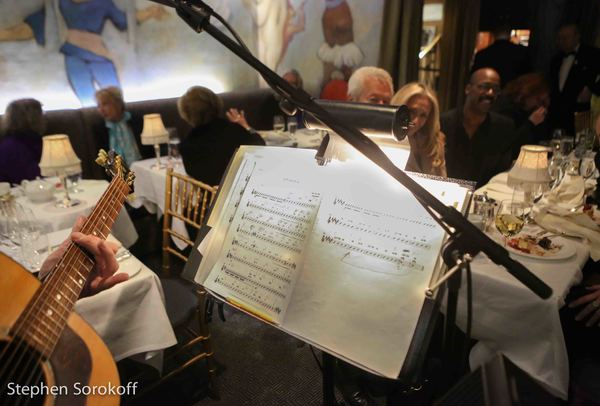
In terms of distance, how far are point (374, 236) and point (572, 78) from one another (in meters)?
4.60

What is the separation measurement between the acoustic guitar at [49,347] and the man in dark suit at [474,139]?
2378 mm

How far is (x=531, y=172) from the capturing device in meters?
1.81

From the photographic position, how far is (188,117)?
2703mm

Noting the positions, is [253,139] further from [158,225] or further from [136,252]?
[136,252]

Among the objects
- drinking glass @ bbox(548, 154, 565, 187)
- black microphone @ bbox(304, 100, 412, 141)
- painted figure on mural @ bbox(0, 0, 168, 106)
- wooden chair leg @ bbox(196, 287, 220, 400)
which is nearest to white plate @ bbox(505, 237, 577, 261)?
drinking glass @ bbox(548, 154, 565, 187)

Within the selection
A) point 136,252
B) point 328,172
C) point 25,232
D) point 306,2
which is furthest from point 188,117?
point 306,2

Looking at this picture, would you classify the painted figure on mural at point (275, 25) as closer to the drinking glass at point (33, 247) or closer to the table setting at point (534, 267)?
the table setting at point (534, 267)

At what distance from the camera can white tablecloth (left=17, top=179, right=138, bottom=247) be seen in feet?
6.92

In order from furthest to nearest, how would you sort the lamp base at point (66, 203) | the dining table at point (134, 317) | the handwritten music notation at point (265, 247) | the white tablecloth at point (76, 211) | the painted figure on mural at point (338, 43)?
the painted figure on mural at point (338, 43)
the lamp base at point (66, 203)
the white tablecloth at point (76, 211)
the dining table at point (134, 317)
the handwritten music notation at point (265, 247)

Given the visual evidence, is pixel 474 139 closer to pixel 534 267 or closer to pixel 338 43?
pixel 534 267

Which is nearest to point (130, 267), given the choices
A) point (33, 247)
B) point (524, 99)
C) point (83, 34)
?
point (33, 247)

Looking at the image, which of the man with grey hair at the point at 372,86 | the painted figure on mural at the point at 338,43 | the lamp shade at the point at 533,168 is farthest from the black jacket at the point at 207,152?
the painted figure on mural at the point at 338,43

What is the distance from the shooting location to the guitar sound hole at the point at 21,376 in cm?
74

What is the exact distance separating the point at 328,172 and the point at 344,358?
45cm
